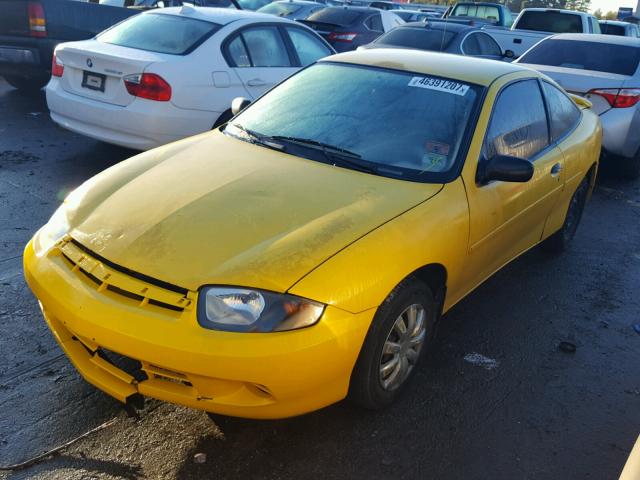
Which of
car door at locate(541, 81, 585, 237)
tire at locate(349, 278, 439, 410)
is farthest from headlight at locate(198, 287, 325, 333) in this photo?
car door at locate(541, 81, 585, 237)

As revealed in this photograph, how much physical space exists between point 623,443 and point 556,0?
50.9 metres

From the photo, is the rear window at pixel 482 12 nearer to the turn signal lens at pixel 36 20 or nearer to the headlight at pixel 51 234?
the turn signal lens at pixel 36 20

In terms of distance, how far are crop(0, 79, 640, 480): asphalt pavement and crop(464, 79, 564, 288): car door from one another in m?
0.47

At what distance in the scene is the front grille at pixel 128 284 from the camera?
2.51 m

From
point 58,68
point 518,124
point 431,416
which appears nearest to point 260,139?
point 518,124

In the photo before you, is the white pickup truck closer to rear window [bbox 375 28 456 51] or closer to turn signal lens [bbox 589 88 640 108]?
rear window [bbox 375 28 456 51]

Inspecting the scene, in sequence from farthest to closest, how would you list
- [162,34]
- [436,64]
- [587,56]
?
[587,56]
[162,34]
[436,64]

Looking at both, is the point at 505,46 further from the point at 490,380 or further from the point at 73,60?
the point at 490,380

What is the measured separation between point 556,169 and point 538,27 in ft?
36.3

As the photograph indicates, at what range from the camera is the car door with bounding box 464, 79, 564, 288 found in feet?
11.4

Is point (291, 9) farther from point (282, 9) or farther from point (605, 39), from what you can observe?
point (605, 39)

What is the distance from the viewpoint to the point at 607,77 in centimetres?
700

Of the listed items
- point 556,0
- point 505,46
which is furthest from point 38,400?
point 556,0

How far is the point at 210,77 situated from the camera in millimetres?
5953
